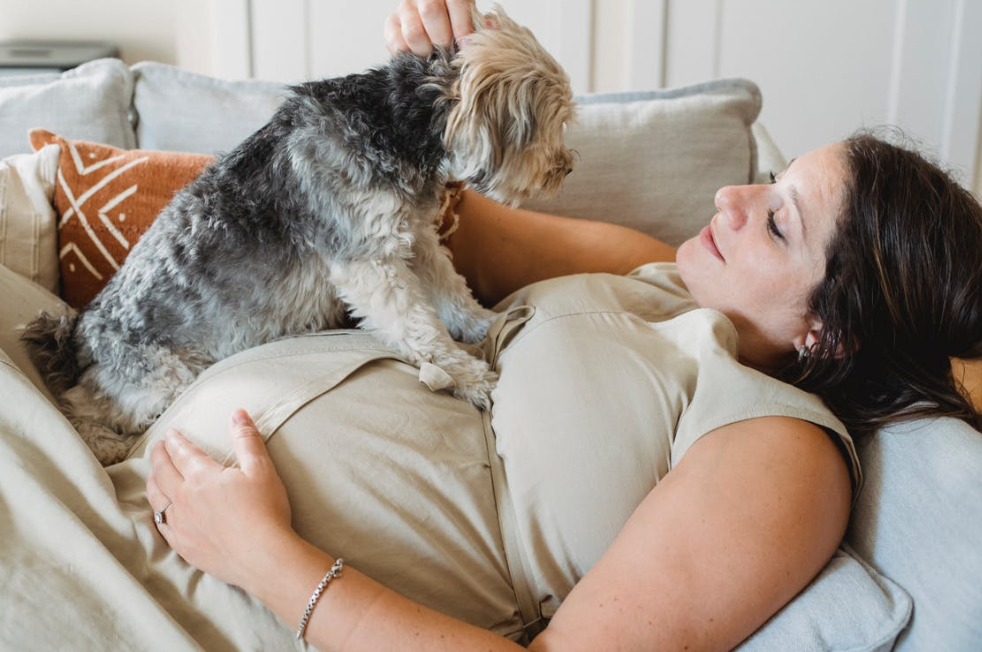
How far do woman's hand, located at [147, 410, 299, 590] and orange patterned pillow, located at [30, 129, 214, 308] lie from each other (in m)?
0.76

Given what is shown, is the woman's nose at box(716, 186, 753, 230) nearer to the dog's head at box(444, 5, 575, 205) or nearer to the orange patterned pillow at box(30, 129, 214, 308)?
the dog's head at box(444, 5, 575, 205)

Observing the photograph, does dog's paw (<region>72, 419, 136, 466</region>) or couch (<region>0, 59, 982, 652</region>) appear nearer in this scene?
couch (<region>0, 59, 982, 652</region>)

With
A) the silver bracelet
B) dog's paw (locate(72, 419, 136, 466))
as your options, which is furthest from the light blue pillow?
dog's paw (locate(72, 419, 136, 466))

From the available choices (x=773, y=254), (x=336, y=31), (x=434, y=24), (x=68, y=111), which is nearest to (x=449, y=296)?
(x=434, y=24)

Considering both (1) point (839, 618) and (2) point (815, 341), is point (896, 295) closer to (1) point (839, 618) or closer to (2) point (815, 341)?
(2) point (815, 341)

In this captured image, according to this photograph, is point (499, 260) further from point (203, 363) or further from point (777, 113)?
point (777, 113)

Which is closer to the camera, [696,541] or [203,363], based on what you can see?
[696,541]

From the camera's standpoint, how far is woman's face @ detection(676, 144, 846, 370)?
4.22ft

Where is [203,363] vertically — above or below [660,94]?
below

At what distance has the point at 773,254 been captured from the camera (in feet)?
4.30

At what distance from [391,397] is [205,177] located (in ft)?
2.07

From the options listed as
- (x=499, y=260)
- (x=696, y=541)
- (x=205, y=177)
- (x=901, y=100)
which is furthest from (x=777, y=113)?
(x=696, y=541)

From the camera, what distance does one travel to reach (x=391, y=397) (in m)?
1.24

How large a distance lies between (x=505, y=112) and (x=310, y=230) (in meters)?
0.40
